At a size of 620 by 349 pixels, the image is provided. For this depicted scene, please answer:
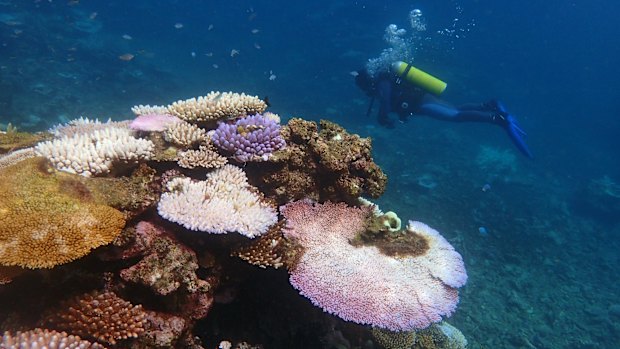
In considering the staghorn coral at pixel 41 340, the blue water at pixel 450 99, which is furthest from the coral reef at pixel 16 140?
the blue water at pixel 450 99

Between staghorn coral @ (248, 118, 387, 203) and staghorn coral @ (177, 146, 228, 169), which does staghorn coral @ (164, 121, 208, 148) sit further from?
staghorn coral @ (248, 118, 387, 203)

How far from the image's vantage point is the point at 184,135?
4016 millimetres

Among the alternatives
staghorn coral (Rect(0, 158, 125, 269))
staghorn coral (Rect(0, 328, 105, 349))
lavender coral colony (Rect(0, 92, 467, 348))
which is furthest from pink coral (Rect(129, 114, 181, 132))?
staghorn coral (Rect(0, 328, 105, 349))

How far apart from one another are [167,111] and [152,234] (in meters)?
2.01

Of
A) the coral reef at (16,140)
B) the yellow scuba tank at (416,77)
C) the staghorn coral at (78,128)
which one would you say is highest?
the yellow scuba tank at (416,77)

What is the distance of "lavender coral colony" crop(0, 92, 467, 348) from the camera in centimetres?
281

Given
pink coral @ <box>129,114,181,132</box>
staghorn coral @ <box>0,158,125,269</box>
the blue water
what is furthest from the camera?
the blue water

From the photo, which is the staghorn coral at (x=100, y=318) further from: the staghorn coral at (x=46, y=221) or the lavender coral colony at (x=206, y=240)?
the staghorn coral at (x=46, y=221)

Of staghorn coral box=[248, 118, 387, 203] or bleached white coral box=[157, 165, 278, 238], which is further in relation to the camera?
staghorn coral box=[248, 118, 387, 203]

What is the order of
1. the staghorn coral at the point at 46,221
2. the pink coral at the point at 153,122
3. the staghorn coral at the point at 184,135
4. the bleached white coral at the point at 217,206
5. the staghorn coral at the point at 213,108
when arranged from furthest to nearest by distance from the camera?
the staghorn coral at the point at 213,108 < the pink coral at the point at 153,122 < the staghorn coral at the point at 184,135 < the bleached white coral at the point at 217,206 < the staghorn coral at the point at 46,221

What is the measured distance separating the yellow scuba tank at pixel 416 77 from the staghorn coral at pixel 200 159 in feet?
32.8

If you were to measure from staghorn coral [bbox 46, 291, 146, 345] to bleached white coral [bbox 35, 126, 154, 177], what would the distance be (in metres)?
1.20

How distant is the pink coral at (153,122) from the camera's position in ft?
13.5

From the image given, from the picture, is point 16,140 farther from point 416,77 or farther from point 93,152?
point 416,77
